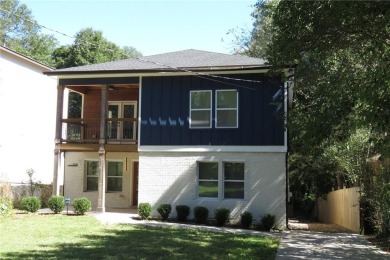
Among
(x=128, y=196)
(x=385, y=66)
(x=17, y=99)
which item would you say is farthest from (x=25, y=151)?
(x=385, y=66)

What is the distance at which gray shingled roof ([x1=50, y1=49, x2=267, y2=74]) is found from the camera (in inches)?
695

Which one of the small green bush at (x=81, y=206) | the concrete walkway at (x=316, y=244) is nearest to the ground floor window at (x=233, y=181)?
the concrete walkway at (x=316, y=244)

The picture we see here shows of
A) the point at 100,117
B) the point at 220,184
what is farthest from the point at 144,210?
the point at 100,117

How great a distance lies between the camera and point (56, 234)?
12.1 m

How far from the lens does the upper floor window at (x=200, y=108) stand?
17625mm

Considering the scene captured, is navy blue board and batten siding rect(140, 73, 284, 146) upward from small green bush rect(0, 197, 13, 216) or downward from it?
upward

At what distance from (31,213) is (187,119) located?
6.83 m

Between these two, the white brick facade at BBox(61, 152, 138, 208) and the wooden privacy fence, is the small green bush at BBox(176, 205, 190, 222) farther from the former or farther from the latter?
the wooden privacy fence

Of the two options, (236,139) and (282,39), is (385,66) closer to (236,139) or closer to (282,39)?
(282,39)

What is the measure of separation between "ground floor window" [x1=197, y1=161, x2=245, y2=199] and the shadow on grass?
12.0 ft

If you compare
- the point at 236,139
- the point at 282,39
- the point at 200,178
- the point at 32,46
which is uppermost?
the point at 32,46

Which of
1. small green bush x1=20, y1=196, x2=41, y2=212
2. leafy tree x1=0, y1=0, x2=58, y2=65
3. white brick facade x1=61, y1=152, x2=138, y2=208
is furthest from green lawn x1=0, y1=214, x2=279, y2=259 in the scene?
leafy tree x1=0, y1=0, x2=58, y2=65

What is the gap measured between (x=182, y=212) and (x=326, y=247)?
248 inches

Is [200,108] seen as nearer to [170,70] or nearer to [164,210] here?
[170,70]
